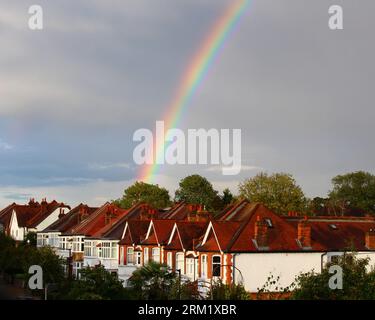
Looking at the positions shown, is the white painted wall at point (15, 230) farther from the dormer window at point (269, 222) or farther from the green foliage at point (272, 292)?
the green foliage at point (272, 292)

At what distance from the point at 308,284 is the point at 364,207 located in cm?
12135

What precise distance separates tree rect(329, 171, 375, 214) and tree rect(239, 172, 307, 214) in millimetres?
51593

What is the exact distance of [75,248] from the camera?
8750 centimetres

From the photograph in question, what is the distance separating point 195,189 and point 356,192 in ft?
125

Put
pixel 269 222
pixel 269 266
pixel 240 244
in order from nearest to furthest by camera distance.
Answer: pixel 240 244 < pixel 269 266 < pixel 269 222

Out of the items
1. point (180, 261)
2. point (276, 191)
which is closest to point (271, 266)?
point (180, 261)

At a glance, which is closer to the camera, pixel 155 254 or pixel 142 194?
pixel 155 254

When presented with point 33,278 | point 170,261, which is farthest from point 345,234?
point 33,278

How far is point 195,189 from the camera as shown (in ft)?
465

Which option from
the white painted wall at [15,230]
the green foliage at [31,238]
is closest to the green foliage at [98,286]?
the green foliage at [31,238]

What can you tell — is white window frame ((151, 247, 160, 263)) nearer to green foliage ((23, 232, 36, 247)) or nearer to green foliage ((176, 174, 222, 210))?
green foliage ((23, 232, 36, 247))

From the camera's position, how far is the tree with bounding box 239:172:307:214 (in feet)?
313

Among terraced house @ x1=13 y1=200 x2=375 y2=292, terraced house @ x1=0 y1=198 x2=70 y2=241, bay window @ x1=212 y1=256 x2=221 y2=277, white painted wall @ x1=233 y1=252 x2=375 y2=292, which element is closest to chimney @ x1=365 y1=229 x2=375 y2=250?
terraced house @ x1=13 y1=200 x2=375 y2=292

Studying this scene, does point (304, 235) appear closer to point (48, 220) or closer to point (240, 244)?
point (240, 244)
